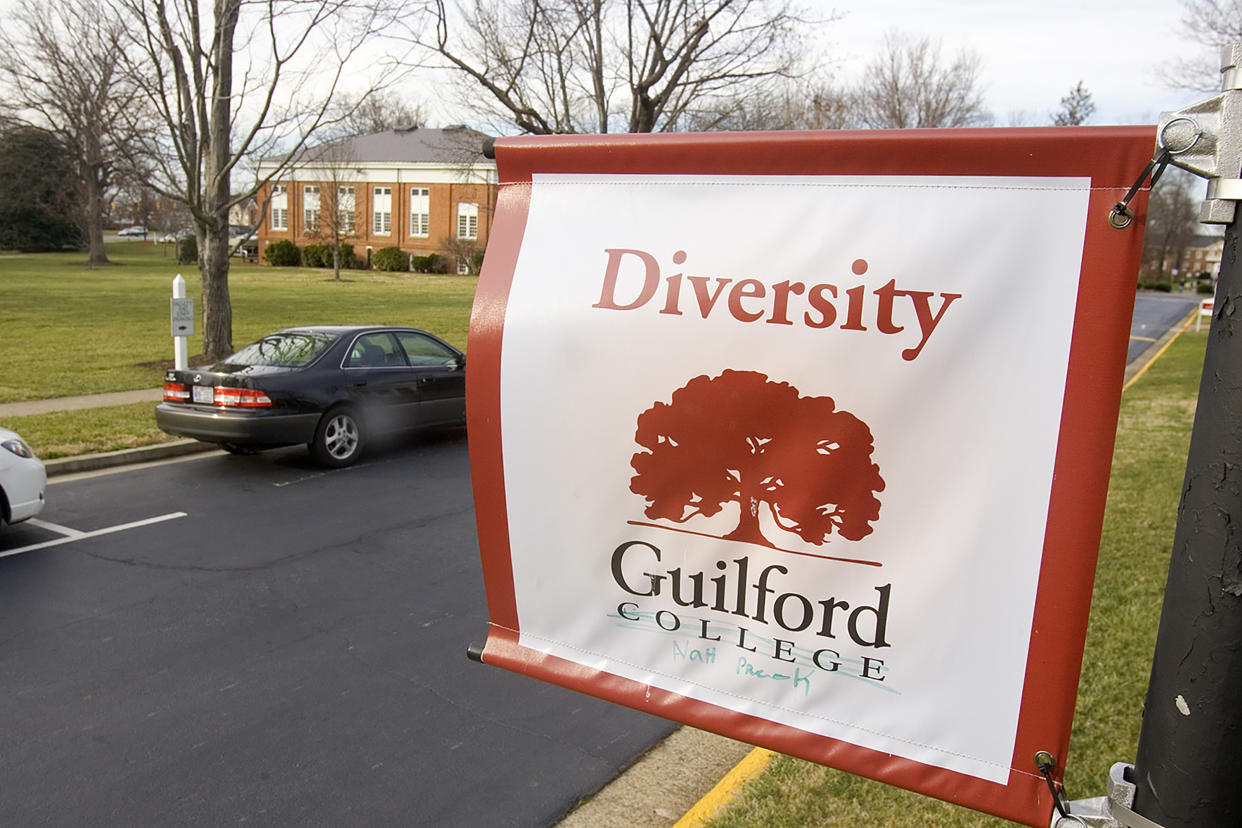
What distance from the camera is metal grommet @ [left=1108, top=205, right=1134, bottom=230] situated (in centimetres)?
167

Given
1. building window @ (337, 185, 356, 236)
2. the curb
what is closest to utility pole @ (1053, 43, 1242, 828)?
the curb

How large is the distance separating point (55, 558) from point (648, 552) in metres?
6.37

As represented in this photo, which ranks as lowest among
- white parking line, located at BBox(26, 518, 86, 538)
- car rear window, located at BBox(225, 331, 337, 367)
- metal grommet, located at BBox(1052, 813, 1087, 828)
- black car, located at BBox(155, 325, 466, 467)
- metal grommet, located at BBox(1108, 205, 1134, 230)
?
white parking line, located at BBox(26, 518, 86, 538)

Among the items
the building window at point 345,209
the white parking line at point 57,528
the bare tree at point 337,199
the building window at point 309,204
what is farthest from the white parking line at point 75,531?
the building window at point 309,204

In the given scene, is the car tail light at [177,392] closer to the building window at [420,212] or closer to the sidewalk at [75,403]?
the sidewalk at [75,403]

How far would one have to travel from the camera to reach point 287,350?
10570 mm

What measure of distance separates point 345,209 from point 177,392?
161 feet

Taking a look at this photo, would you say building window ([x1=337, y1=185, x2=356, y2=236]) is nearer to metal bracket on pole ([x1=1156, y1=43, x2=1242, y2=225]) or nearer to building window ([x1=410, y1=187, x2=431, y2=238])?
building window ([x1=410, y1=187, x2=431, y2=238])

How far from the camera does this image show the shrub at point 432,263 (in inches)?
2221

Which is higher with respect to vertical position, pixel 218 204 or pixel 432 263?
pixel 218 204

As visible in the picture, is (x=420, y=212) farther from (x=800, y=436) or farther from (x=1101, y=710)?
(x=800, y=436)

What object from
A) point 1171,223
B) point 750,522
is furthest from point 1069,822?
point 1171,223

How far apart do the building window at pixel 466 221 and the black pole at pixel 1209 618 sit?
5833cm

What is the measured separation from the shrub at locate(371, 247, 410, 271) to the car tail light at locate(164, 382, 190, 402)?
48547 millimetres
